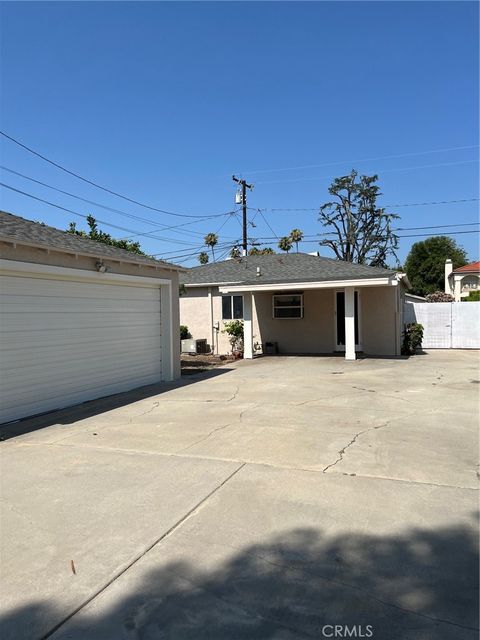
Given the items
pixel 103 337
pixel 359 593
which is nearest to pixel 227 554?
pixel 359 593

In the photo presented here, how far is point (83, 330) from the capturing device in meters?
9.99

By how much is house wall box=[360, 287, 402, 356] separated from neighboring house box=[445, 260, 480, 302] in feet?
106

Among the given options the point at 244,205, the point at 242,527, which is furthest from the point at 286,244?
the point at 242,527

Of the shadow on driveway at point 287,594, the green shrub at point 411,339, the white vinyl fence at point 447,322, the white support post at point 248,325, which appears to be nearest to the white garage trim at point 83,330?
the white support post at point 248,325

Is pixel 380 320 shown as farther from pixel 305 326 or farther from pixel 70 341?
pixel 70 341

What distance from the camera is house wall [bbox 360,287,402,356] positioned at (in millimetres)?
17922

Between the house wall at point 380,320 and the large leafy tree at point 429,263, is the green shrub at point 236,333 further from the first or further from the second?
the large leafy tree at point 429,263

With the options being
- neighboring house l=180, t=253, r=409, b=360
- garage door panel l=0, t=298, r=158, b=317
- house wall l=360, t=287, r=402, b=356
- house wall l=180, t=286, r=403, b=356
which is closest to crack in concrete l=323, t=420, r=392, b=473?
garage door panel l=0, t=298, r=158, b=317

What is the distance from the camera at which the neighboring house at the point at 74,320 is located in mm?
8188

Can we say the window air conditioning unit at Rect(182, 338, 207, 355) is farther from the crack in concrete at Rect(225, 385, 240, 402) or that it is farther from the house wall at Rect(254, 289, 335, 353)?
the crack in concrete at Rect(225, 385, 240, 402)

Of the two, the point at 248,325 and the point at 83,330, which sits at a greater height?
the point at 83,330

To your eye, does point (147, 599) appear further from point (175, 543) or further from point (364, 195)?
point (364, 195)

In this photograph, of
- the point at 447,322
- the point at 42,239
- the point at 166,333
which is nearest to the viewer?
the point at 42,239

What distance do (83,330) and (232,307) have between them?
37.0 ft
